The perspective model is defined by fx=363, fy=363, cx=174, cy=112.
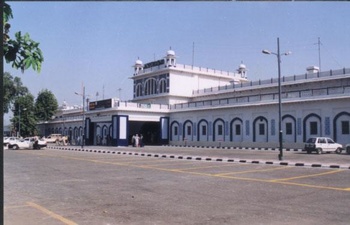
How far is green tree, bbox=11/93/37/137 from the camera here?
6769cm

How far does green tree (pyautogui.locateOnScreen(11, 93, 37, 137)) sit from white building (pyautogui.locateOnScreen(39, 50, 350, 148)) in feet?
24.1

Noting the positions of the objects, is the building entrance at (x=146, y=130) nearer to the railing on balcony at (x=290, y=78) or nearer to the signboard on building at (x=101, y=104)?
the signboard on building at (x=101, y=104)

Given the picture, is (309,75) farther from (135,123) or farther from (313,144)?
(135,123)

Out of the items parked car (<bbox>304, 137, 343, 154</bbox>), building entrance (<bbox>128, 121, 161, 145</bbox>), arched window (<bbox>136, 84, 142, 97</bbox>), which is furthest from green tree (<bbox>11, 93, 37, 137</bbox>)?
parked car (<bbox>304, 137, 343, 154</bbox>)

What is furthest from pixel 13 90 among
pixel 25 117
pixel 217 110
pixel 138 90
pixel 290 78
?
pixel 290 78

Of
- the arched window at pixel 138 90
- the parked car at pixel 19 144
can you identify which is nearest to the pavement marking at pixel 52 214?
the parked car at pixel 19 144

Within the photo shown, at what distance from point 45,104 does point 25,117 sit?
4.30 metres

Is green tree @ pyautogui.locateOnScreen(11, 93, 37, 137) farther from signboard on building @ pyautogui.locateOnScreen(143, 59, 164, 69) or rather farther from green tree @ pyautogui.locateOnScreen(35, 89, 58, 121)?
signboard on building @ pyautogui.locateOnScreen(143, 59, 164, 69)

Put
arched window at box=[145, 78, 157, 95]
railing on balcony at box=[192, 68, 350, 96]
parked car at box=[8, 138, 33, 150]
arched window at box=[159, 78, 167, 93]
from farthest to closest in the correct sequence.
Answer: arched window at box=[145, 78, 157, 95]
arched window at box=[159, 78, 167, 93]
parked car at box=[8, 138, 33, 150]
railing on balcony at box=[192, 68, 350, 96]

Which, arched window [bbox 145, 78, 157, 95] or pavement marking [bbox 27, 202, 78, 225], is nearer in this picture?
pavement marking [bbox 27, 202, 78, 225]

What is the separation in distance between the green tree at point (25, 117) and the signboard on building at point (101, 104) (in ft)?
78.4

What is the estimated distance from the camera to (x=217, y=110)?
4306cm

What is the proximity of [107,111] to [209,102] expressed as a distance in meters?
12.7

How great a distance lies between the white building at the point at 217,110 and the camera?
33406 mm
